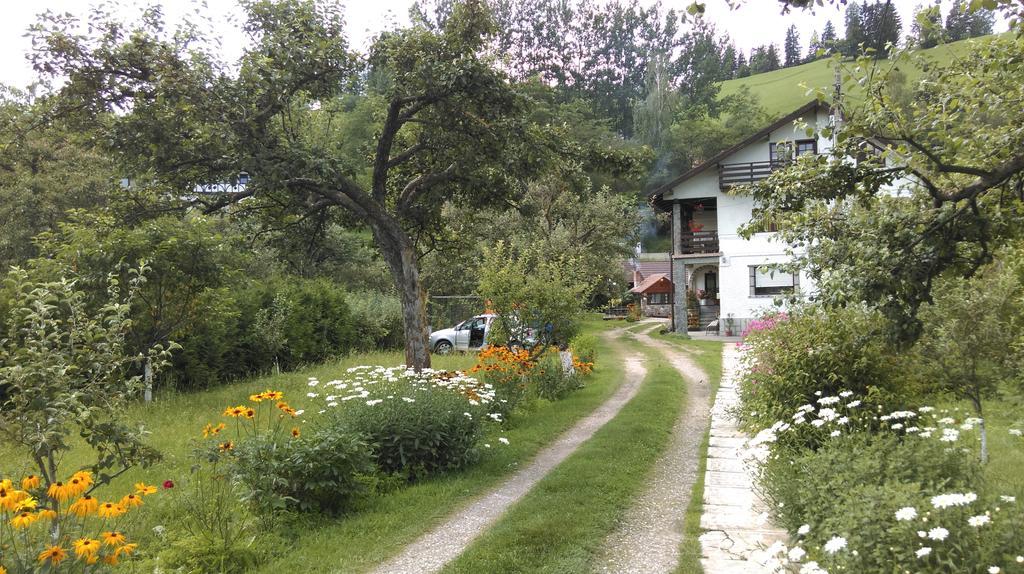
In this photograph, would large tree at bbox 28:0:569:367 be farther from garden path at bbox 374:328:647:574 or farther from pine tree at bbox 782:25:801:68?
pine tree at bbox 782:25:801:68

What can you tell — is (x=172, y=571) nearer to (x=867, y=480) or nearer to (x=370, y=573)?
(x=370, y=573)

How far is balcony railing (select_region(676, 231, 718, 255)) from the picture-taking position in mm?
26969

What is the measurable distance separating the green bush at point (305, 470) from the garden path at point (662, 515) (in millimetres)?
2414

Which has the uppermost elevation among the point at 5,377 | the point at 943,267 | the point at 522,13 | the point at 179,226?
the point at 522,13

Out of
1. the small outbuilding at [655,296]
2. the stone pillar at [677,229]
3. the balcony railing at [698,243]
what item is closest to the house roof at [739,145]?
the stone pillar at [677,229]

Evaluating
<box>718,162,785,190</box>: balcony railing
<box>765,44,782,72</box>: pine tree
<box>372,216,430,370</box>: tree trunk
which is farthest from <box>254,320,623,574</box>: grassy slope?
<box>765,44,782,72</box>: pine tree

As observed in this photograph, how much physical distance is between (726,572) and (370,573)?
98.9 inches

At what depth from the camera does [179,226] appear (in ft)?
34.4

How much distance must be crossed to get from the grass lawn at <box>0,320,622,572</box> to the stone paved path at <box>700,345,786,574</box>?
2280 mm

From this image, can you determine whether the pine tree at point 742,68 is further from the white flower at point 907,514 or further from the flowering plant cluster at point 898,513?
the white flower at point 907,514

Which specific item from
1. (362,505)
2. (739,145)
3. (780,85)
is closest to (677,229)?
(739,145)

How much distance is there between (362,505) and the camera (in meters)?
5.81

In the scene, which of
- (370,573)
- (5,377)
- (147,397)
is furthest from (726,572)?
(147,397)

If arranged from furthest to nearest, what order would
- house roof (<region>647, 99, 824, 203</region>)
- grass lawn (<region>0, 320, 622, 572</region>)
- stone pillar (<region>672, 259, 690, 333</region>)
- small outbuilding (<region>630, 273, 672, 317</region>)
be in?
1. small outbuilding (<region>630, 273, 672, 317</region>)
2. stone pillar (<region>672, 259, 690, 333</region>)
3. house roof (<region>647, 99, 824, 203</region>)
4. grass lawn (<region>0, 320, 622, 572</region>)
